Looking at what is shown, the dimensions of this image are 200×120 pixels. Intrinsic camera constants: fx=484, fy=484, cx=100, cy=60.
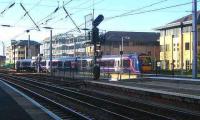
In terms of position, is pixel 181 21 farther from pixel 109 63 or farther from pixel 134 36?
pixel 134 36

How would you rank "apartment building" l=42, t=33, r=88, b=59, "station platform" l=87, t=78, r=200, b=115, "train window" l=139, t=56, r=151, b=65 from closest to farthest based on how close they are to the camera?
"station platform" l=87, t=78, r=200, b=115 < "train window" l=139, t=56, r=151, b=65 < "apartment building" l=42, t=33, r=88, b=59

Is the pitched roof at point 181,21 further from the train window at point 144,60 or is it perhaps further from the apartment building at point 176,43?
the train window at point 144,60

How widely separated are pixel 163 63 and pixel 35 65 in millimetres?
29122

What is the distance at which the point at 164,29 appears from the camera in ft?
362

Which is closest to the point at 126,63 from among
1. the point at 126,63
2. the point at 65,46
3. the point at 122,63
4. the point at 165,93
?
the point at 126,63

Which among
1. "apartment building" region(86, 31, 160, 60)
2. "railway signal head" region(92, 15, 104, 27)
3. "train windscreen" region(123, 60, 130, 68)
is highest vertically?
"apartment building" region(86, 31, 160, 60)

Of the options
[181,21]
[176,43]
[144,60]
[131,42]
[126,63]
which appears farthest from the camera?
[131,42]

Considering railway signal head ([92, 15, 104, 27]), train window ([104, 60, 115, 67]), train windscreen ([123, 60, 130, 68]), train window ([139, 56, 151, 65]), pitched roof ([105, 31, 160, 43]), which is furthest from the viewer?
pitched roof ([105, 31, 160, 43])

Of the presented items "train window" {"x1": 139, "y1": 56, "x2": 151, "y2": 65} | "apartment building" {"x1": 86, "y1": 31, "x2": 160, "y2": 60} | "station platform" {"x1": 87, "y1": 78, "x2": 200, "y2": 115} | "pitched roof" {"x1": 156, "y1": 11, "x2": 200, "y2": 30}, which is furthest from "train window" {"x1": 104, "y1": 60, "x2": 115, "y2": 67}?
"apartment building" {"x1": 86, "y1": 31, "x2": 160, "y2": 60}

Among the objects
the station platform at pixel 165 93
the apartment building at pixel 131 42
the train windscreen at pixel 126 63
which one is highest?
the apartment building at pixel 131 42

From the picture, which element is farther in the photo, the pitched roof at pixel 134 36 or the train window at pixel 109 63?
the pitched roof at pixel 134 36

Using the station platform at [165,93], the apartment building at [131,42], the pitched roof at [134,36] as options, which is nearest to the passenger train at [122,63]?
the station platform at [165,93]

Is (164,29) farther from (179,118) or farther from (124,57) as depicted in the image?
(179,118)

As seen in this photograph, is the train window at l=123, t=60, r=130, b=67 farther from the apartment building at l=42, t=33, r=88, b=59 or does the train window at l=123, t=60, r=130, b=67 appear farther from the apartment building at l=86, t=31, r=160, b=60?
the apartment building at l=86, t=31, r=160, b=60
